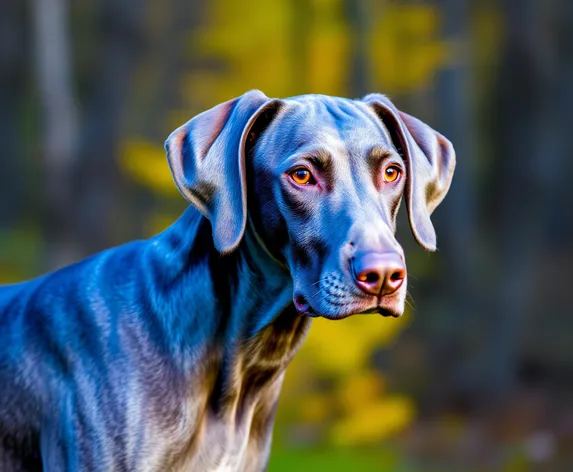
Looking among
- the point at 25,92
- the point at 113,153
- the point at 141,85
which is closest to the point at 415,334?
the point at 113,153

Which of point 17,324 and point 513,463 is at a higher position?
point 17,324

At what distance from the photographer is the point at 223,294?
10.8 feet

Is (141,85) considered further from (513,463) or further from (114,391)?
(114,391)

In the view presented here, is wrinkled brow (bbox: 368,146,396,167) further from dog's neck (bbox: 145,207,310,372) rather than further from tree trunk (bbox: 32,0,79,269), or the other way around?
tree trunk (bbox: 32,0,79,269)

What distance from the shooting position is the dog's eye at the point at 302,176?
121 inches

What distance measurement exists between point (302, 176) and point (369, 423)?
21.4ft

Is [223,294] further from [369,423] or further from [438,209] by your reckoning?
[438,209]

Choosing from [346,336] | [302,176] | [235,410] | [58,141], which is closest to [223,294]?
[235,410]

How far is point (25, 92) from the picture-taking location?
2119 centimetres

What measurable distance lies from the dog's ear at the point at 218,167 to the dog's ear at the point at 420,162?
487mm

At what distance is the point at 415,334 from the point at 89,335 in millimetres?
8728

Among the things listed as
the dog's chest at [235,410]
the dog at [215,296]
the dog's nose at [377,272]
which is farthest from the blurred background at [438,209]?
the dog's nose at [377,272]

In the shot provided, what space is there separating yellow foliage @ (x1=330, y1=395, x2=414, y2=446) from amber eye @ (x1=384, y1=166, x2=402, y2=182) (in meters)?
6.13

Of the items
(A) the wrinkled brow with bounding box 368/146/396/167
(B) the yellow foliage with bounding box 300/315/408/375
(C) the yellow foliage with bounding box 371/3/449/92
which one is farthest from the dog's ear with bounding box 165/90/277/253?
(C) the yellow foliage with bounding box 371/3/449/92
